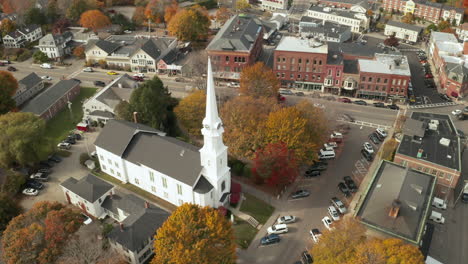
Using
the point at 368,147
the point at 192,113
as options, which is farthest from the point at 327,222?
the point at 192,113

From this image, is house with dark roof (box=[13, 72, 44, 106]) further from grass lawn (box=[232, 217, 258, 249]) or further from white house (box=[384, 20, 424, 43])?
white house (box=[384, 20, 424, 43])

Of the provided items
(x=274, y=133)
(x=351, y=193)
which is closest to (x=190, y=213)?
(x=274, y=133)

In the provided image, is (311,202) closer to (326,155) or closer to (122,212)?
(326,155)

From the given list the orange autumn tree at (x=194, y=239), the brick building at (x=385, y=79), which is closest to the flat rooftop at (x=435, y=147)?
the brick building at (x=385, y=79)

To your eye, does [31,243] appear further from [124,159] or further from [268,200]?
[268,200]

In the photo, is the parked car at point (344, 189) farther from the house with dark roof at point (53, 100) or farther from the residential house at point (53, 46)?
the residential house at point (53, 46)
